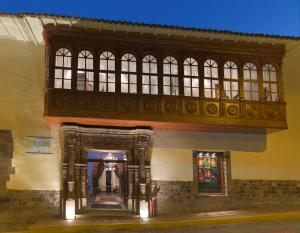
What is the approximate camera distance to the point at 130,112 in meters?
14.1

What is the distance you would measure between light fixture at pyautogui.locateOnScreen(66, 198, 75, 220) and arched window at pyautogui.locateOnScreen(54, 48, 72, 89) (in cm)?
377

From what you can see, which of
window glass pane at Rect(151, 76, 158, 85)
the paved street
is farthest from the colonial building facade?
the paved street

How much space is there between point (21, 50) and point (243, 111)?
26.4 ft

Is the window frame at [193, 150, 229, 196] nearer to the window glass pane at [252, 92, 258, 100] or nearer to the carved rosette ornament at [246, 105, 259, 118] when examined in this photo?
the carved rosette ornament at [246, 105, 259, 118]

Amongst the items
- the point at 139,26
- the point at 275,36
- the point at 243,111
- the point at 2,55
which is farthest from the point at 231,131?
the point at 2,55

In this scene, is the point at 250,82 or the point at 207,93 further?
the point at 250,82

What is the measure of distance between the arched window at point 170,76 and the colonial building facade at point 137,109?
1.4 inches

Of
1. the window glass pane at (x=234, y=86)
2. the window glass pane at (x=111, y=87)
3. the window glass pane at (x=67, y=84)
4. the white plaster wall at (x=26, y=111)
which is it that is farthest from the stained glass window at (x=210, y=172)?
the window glass pane at (x=67, y=84)

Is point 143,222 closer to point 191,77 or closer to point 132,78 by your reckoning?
point 132,78

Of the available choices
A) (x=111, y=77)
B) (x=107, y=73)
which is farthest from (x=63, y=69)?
(x=111, y=77)

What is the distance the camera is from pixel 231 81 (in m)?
15.2

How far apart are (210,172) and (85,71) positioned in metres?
6.10

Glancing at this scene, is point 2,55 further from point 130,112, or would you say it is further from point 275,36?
point 275,36

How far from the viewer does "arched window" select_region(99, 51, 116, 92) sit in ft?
47.0
